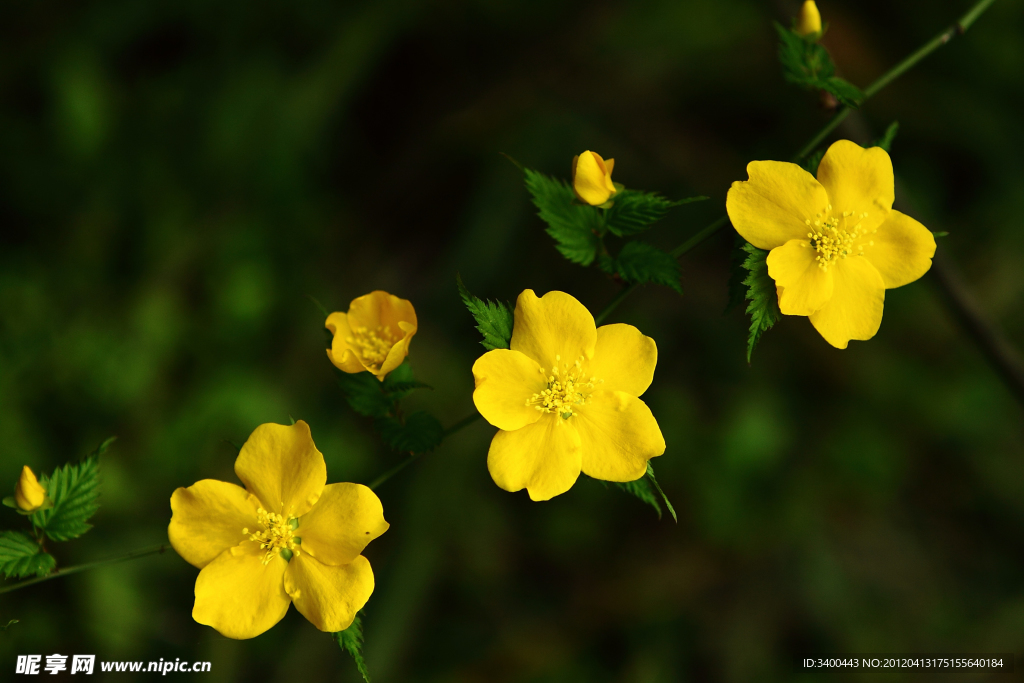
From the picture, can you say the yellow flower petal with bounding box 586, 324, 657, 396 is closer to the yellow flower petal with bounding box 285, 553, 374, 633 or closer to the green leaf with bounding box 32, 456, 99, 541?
the yellow flower petal with bounding box 285, 553, 374, 633

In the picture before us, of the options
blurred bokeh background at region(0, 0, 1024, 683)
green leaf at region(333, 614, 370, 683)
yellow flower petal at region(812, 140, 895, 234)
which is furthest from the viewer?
blurred bokeh background at region(0, 0, 1024, 683)

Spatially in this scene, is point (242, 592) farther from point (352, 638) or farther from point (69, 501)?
point (69, 501)

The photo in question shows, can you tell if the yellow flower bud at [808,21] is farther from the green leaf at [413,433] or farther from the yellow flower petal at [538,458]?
the green leaf at [413,433]

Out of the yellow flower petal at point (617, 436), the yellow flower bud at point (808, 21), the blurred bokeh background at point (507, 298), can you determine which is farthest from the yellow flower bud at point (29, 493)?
the yellow flower bud at point (808, 21)

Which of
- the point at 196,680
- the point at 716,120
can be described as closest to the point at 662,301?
the point at 716,120

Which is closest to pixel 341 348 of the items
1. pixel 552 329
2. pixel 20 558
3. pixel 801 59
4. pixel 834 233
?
pixel 552 329

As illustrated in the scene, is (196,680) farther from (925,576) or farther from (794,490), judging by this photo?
(925,576)

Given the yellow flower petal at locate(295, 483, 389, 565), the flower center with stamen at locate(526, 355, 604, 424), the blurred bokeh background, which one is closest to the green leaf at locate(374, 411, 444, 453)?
the yellow flower petal at locate(295, 483, 389, 565)

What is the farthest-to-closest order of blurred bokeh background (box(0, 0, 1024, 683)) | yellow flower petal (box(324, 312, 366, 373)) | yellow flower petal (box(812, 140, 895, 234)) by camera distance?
blurred bokeh background (box(0, 0, 1024, 683)) → yellow flower petal (box(324, 312, 366, 373)) → yellow flower petal (box(812, 140, 895, 234))
